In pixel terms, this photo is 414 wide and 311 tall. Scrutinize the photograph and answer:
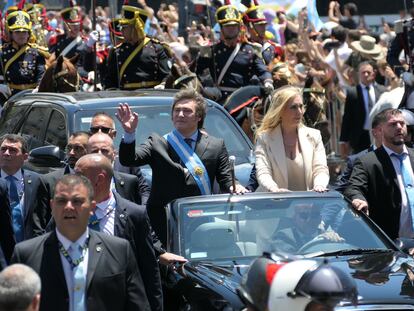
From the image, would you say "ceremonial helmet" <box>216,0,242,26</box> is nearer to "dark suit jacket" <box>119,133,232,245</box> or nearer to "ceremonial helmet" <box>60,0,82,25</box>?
"ceremonial helmet" <box>60,0,82,25</box>

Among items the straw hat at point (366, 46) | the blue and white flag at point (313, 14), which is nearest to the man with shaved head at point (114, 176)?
the blue and white flag at point (313, 14)

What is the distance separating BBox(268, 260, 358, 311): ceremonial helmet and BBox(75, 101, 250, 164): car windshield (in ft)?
21.6

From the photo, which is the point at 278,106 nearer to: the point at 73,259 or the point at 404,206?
the point at 404,206

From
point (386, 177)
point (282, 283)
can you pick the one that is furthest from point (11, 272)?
point (386, 177)

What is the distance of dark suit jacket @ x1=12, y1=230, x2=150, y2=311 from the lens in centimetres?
696

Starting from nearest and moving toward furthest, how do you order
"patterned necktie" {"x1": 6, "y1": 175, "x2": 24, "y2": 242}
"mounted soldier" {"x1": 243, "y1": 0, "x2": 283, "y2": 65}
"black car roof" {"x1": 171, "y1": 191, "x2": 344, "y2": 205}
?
"patterned necktie" {"x1": 6, "y1": 175, "x2": 24, "y2": 242} → "black car roof" {"x1": 171, "y1": 191, "x2": 344, "y2": 205} → "mounted soldier" {"x1": 243, "y1": 0, "x2": 283, "y2": 65}

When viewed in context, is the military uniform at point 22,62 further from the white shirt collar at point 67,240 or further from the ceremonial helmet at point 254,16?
the white shirt collar at point 67,240

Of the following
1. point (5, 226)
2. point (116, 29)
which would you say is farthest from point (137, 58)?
point (5, 226)

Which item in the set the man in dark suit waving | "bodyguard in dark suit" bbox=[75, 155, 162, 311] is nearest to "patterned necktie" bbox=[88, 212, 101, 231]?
"bodyguard in dark suit" bbox=[75, 155, 162, 311]

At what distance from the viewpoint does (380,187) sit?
35.0 ft

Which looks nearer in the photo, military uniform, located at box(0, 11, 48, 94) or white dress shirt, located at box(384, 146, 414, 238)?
white dress shirt, located at box(384, 146, 414, 238)

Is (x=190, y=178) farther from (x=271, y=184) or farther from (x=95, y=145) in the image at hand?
(x=95, y=145)

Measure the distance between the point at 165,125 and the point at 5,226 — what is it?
389 centimetres

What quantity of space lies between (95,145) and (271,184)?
1695mm
